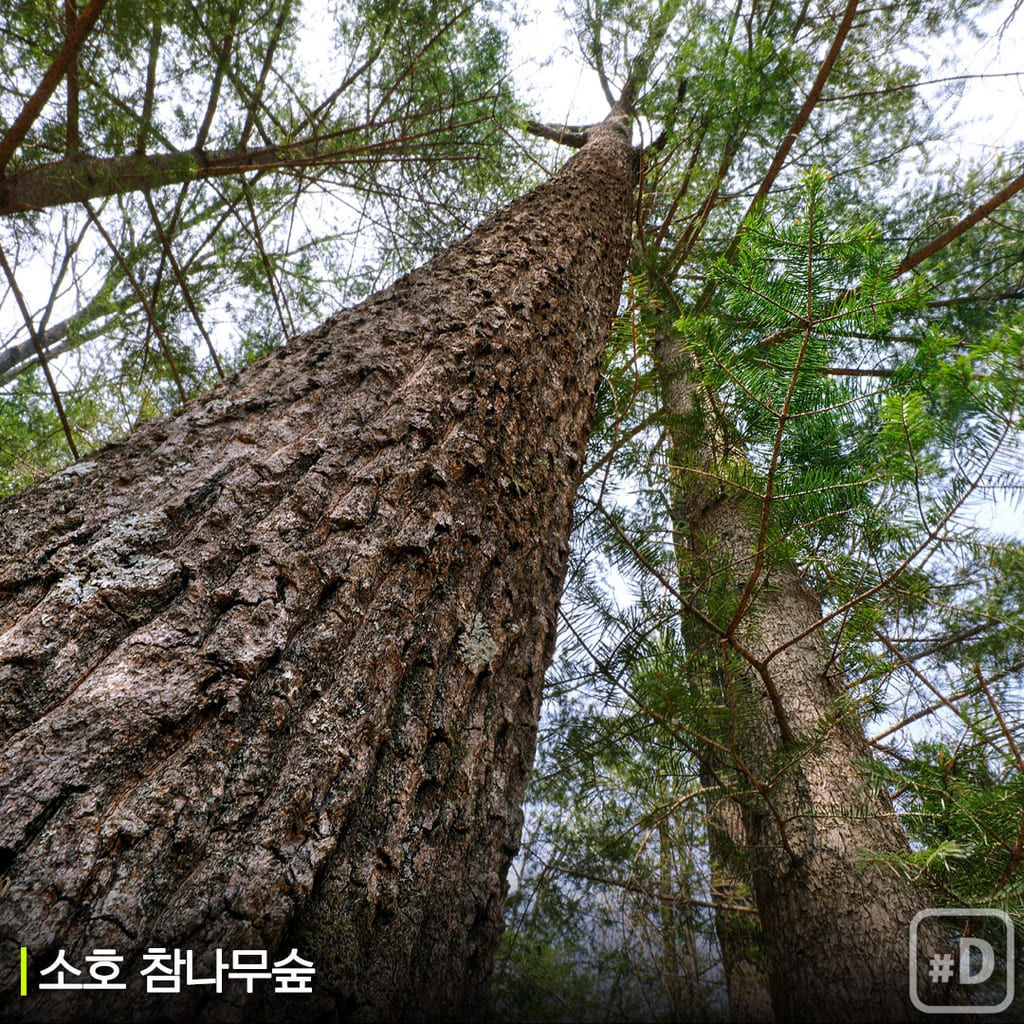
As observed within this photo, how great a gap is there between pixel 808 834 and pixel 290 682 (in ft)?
5.01

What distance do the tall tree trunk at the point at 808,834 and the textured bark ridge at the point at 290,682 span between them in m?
0.56

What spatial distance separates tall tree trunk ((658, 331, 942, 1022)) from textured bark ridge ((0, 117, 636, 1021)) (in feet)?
1.83

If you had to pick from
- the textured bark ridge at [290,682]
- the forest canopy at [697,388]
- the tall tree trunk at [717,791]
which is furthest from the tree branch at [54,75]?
the tall tree trunk at [717,791]

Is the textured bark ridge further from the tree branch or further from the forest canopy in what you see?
the tree branch

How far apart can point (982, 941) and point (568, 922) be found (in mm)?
1352

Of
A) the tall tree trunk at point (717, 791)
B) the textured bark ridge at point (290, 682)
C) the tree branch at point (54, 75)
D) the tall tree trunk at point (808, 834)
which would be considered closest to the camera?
the textured bark ridge at point (290, 682)

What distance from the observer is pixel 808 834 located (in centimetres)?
158

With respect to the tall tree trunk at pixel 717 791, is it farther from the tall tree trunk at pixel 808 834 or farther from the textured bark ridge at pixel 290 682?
the textured bark ridge at pixel 290 682

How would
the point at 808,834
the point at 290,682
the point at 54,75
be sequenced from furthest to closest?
the point at 54,75 < the point at 808,834 < the point at 290,682

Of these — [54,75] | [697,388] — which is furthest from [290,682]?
[54,75]

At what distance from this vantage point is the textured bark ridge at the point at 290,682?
1.65 feet

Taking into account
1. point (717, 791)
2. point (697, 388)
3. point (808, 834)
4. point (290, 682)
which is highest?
point (697, 388)

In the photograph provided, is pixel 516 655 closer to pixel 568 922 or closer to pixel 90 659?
pixel 90 659

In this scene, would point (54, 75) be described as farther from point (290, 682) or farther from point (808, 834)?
point (808, 834)
